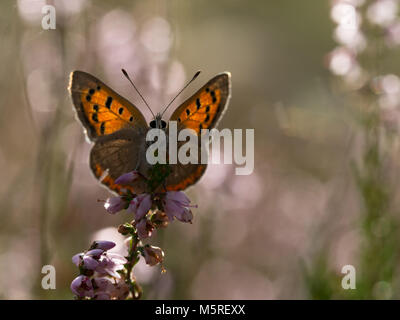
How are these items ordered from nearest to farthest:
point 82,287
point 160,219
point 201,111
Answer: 1. point 82,287
2. point 160,219
3. point 201,111

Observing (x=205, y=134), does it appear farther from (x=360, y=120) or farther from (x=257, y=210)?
(x=257, y=210)

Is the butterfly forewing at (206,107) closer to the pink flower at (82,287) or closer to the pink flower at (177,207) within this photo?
the pink flower at (177,207)

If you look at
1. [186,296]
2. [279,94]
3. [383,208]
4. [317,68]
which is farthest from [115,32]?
[317,68]

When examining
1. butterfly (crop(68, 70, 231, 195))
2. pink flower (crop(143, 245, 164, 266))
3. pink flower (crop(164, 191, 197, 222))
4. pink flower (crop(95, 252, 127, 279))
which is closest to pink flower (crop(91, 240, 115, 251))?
pink flower (crop(95, 252, 127, 279))

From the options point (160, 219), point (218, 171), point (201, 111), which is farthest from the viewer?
point (218, 171)

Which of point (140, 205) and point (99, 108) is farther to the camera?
point (99, 108)

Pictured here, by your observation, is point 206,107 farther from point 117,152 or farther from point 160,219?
point 160,219

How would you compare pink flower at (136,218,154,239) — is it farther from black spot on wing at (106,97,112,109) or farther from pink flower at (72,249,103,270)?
black spot on wing at (106,97,112,109)

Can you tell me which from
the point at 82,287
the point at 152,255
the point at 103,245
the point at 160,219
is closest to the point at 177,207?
the point at 160,219
